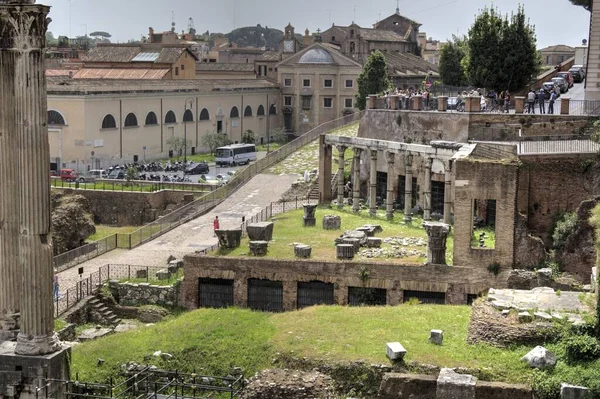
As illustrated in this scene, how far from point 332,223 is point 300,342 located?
1541 centimetres

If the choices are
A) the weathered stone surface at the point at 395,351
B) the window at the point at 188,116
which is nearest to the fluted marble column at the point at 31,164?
the weathered stone surface at the point at 395,351

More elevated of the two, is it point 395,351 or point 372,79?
point 372,79

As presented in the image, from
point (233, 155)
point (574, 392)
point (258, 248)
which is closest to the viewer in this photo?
point (574, 392)

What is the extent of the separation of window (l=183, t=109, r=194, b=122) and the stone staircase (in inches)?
1538

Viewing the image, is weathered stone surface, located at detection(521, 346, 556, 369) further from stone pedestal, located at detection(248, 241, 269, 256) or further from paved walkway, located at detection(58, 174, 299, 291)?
paved walkway, located at detection(58, 174, 299, 291)

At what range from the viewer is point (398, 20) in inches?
4272

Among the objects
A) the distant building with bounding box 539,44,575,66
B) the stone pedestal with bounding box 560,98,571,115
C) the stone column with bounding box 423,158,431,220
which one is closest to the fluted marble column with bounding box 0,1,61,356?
the stone column with bounding box 423,158,431,220

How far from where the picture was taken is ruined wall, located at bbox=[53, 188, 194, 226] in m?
51.9

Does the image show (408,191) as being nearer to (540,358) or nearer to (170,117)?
(540,358)

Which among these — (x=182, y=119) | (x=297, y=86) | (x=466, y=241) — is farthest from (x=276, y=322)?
(x=297, y=86)

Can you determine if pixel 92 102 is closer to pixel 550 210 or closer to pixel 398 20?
pixel 550 210

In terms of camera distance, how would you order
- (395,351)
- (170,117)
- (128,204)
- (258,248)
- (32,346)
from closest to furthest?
(32,346) < (395,351) < (258,248) < (128,204) < (170,117)

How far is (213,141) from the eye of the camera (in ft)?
233

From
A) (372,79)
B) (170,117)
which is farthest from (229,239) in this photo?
(372,79)
